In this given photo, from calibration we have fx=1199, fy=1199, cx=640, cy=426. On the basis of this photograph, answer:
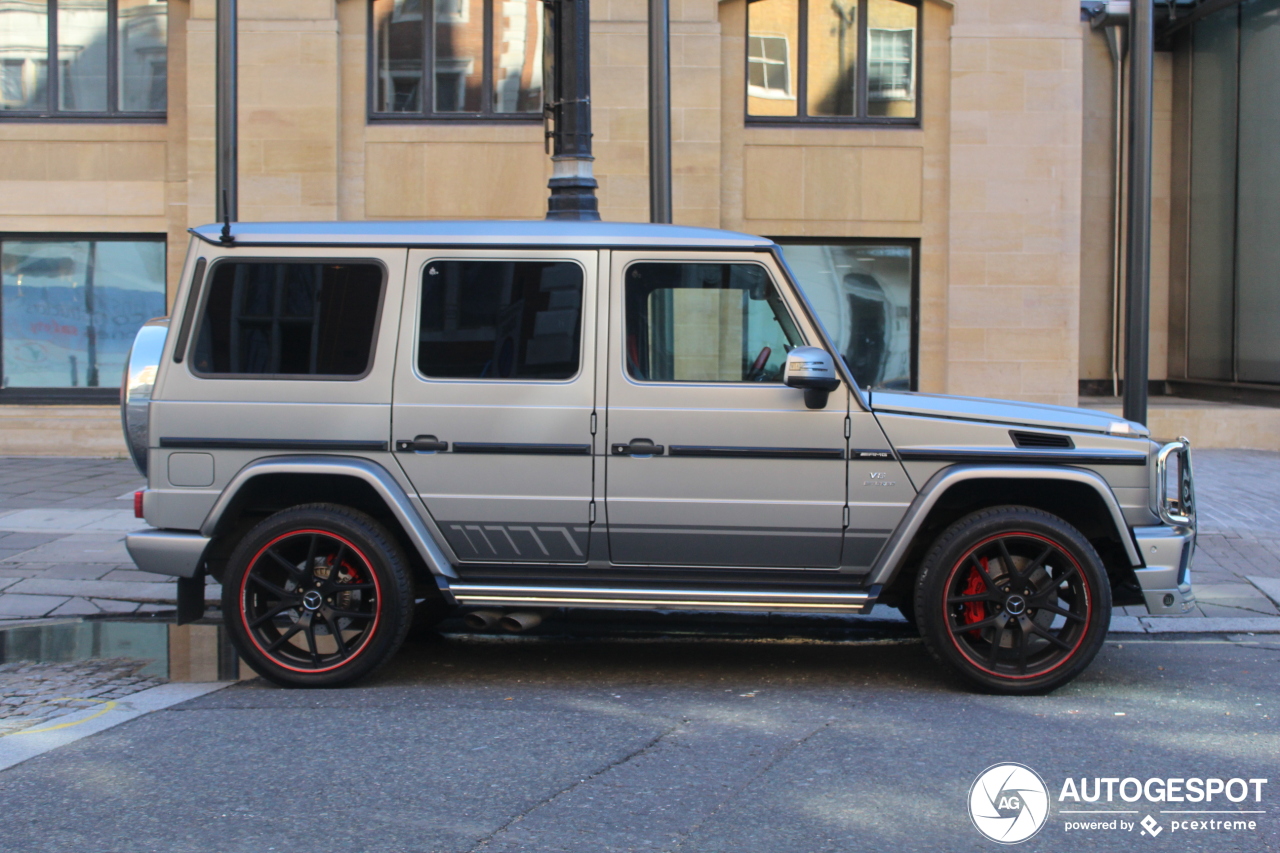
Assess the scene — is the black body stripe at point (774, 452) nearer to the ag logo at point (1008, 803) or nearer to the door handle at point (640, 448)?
the door handle at point (640, 448)

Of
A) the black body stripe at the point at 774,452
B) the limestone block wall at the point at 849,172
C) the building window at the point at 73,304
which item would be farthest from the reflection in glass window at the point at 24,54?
the black body stripe at the point at 774,452

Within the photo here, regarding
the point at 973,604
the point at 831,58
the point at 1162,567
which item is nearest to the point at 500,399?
the point at 973,604

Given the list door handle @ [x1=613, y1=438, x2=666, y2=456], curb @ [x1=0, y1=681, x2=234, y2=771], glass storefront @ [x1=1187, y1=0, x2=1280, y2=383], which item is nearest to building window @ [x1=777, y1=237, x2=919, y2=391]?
glass storefront @ [x1=1187, y1=0, x2=1280, y2=383]

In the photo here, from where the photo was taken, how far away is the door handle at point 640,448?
208 inches

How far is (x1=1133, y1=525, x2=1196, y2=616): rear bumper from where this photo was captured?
5234 millimetres

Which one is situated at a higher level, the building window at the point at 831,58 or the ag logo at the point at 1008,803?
the building window at the point at 831,58

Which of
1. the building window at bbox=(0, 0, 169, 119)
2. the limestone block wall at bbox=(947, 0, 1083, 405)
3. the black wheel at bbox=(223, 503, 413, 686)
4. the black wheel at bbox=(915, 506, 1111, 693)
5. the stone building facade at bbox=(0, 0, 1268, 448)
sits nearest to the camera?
the black wheel at bbox=(915, 506, 1111, 693)

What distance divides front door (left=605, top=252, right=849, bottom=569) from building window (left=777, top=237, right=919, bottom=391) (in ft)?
28.6

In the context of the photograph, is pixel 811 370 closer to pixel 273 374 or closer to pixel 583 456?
pixel 583 456

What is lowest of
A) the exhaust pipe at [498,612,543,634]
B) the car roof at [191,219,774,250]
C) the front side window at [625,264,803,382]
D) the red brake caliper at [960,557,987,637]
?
the exhaust pipe at [498,612,543,634]

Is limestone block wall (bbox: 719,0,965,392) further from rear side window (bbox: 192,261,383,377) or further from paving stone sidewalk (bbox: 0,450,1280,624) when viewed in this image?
rear side window (bbox: 192,261,383,377)

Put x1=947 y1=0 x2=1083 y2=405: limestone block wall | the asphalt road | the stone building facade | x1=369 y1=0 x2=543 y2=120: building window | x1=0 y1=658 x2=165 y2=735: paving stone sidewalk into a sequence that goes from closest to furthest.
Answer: the asphalt road → x1=0 y1=658 x2=165 y2=735: paving stone sidewalk → the stone building facade → x1=947 y1=0 x2=1083 y2=405: limestone block wall → x1=369 y1=0 x2=543 y2=120: building window

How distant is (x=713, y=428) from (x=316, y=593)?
1906 mm

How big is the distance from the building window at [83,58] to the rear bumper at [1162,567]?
12.5m
